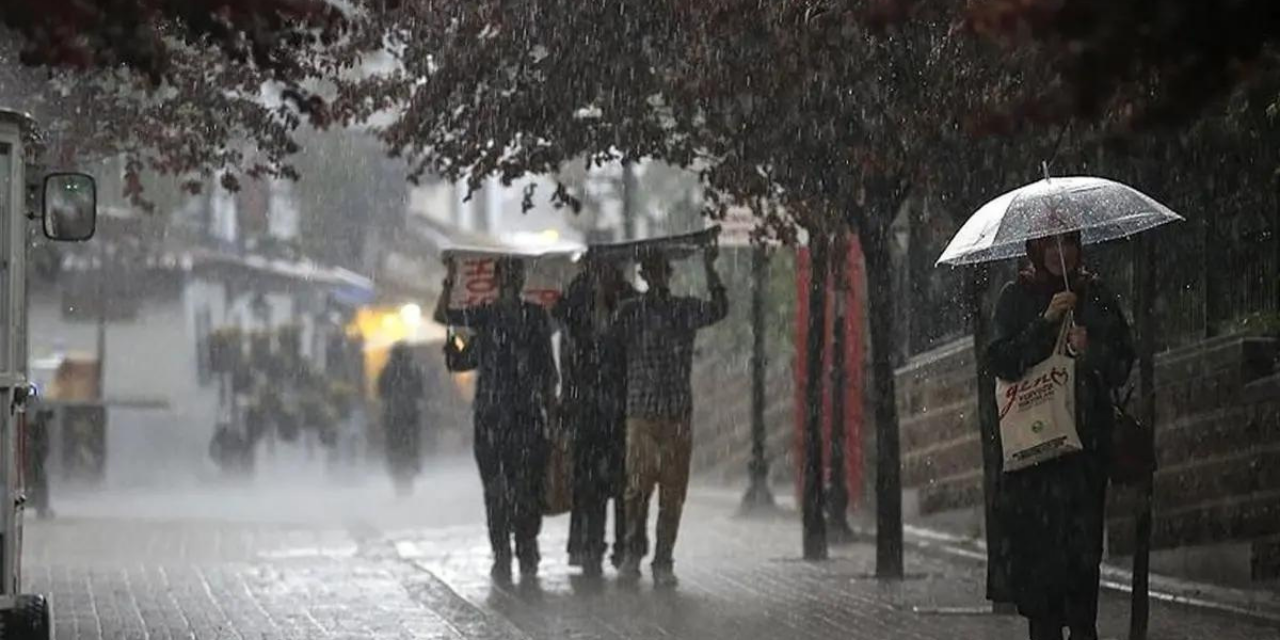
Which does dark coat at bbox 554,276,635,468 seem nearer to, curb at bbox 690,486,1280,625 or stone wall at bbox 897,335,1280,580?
curb at bbox 690,486,1280,625

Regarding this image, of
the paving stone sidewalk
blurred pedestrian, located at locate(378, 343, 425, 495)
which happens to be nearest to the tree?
the paving stone sidewalk

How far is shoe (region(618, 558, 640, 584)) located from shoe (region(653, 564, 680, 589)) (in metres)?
0.17

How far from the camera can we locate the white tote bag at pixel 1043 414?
29.0 feet

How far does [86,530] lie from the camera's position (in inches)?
774

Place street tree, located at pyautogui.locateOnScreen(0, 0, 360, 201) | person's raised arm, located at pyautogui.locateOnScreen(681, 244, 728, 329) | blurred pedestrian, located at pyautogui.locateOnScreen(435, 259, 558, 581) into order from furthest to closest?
1. blurred pedestrian, located at pyautogui.locateOnScreen(435, 259, 558, 581)
2. person's raised arm, located at pyautogui.locateOnScreen(681, 244, 728, 329)
3. street tree, located at pyautogui.locateOnScreen(0, 0, 360, 201)

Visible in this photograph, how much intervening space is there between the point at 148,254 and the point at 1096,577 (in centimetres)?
2757

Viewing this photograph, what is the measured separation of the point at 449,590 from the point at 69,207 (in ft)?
15.0

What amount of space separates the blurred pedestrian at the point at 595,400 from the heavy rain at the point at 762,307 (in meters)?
0.03

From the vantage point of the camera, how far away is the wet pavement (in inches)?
453

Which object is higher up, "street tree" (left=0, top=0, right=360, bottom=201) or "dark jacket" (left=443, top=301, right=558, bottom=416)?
"street tree" (left=0, top=0, right=360, bottom=201)

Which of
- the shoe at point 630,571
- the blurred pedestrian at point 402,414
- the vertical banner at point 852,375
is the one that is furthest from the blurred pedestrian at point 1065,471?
the blurred pedestrian at point 402,414

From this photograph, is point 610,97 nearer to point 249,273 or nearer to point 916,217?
point 916,217

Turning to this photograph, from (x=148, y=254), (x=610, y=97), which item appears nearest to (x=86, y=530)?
(x=610, y=97)

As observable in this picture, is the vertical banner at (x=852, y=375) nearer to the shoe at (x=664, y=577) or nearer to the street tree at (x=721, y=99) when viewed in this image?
the street tree at (x=721, y=99)
